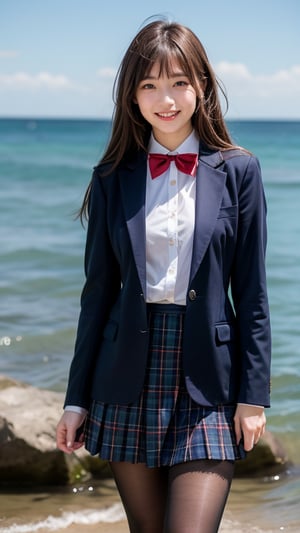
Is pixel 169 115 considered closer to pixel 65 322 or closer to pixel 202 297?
pixel 202 297

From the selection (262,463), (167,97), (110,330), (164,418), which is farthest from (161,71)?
(262,463)

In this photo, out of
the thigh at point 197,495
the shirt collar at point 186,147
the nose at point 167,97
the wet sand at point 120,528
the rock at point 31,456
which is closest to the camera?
the thigh at point 197,495

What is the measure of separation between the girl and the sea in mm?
325

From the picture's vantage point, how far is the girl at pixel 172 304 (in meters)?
2.62

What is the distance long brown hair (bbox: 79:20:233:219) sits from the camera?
8.84 feet

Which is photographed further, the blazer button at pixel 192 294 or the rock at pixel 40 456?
the rock at pixel 40 456

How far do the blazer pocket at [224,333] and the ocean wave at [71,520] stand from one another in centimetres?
200

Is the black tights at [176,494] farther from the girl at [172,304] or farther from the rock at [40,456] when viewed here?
the rock at [40,456]

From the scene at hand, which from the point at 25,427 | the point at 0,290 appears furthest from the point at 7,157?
the point at 25,427

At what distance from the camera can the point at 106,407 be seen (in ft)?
9.00

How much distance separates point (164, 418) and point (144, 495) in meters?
0.25

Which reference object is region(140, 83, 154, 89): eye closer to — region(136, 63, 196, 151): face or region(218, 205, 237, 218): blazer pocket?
region(136, 63, 196, 151): face

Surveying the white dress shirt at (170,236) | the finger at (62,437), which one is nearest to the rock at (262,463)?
the finger at (62,437)

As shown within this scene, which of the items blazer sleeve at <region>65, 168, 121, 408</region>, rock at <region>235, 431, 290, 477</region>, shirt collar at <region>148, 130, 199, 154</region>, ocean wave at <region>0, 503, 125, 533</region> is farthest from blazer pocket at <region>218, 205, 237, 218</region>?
rock at <region>235, 431, 290, 477</region>
